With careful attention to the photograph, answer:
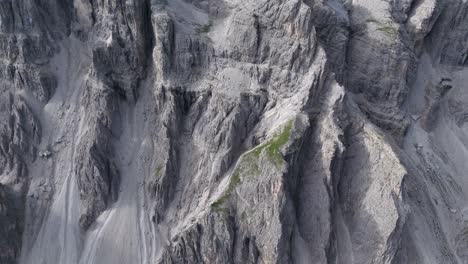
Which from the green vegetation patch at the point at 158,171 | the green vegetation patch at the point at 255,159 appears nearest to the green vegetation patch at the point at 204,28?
the green vegetation patch at the point at 255,159

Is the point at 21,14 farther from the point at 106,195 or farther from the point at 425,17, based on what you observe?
the point at 425,17

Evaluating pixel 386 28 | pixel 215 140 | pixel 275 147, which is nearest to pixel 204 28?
pixel 215 140

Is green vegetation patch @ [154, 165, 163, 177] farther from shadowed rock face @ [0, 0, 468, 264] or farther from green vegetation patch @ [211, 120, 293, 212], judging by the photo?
green vegetation patch @ [211, 120, 293, 212]

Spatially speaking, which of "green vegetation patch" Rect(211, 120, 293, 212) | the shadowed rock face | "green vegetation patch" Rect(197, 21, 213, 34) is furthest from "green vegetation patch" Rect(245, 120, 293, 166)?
"green vegetation patch" Rect(197, 21, 213, 34)

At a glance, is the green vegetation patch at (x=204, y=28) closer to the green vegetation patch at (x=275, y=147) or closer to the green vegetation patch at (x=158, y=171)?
the green vegetation patch at (x=275, y=147)

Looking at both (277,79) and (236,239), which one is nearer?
(236,239)

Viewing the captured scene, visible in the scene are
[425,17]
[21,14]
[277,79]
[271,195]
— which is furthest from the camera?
[425,17]

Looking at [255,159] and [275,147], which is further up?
[275,147]

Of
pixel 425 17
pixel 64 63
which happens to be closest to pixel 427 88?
pixel 425 17

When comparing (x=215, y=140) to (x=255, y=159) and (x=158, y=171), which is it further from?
(x=158, y=171)
